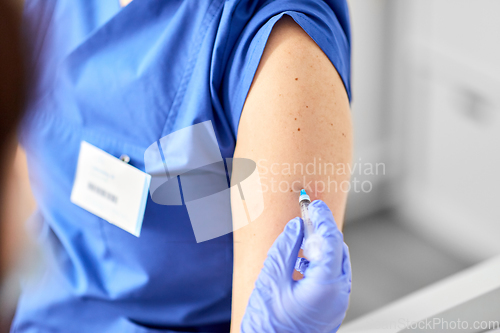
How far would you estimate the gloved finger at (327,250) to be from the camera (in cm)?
57

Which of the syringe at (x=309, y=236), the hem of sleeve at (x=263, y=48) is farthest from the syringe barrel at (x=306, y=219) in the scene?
the hem of sleeve at (x=263, y=48)

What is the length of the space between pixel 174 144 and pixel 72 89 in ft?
0.85

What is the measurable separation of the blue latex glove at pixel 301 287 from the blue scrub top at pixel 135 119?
20 cm

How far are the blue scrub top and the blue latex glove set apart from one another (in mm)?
197

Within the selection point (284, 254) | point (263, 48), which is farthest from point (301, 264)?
point (263, 48)

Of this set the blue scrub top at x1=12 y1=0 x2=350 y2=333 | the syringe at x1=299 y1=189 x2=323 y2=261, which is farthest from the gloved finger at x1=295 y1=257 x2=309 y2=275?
the blue scrub top at x1=12 y1=0 x2=350 y2=333

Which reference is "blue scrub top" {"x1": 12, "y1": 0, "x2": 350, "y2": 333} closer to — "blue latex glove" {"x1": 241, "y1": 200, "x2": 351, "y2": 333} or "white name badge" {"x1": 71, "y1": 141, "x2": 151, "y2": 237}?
"white name badge" {"x1": 71, "y1": 141, "x2": 151, "y2": 237}

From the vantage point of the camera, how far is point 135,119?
0.76 metres

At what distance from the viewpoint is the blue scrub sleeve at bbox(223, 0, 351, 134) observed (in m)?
0.66

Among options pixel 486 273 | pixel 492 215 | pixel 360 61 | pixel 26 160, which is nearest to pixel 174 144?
pixel 26 160

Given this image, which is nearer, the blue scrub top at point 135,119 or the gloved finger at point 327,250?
the gloved finger at point 327,250

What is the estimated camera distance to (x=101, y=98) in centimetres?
79

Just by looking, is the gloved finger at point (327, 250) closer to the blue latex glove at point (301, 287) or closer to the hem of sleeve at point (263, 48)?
the blue latex glove at point (301, 287)

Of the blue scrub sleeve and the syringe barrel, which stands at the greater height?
the blue scrub sleeve
